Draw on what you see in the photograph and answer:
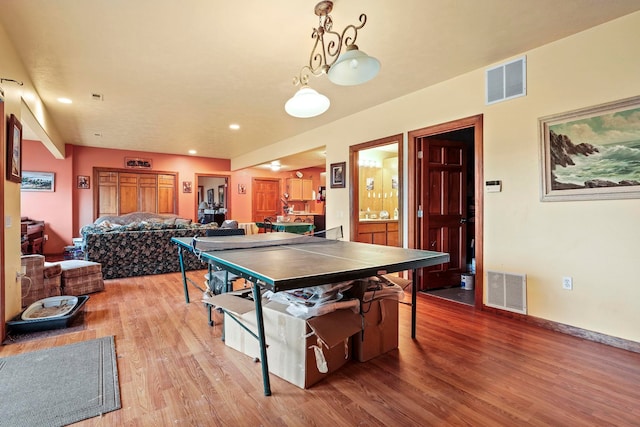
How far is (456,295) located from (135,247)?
15.4 feet

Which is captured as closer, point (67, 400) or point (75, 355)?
point (67, 400)

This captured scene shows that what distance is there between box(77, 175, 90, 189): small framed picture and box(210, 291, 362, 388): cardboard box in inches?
286

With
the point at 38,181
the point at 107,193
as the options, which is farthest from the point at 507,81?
the point at 38,181

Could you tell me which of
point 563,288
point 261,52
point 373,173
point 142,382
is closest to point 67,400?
point 142,382

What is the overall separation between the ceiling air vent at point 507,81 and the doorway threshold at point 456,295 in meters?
2.21

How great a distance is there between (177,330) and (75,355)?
72 cm

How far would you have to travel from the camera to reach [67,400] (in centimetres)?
176

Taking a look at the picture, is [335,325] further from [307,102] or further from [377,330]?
[307,102]

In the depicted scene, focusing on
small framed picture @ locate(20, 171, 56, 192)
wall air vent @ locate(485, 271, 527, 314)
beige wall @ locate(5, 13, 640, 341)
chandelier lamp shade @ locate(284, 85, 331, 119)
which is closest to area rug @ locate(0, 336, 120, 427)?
beige wall @ locate(5, 13, 640, 341)

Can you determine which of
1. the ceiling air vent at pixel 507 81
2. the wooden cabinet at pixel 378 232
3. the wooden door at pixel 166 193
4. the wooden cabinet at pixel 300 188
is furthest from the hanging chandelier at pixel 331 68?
the wooden cabinet at pixel 300 188

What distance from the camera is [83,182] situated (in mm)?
7488

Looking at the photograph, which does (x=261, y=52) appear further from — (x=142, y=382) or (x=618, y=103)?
(x=618, y=103)

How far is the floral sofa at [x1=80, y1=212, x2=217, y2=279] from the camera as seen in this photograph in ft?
15.2

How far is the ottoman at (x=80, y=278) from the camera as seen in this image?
3.77 meters
